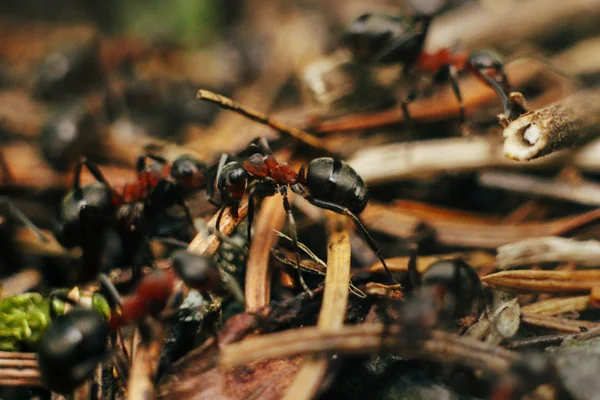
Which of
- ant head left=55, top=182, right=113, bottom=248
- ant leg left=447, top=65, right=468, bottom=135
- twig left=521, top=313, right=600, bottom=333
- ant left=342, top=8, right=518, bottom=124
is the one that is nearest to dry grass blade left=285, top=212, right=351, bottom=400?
twig left=521, top=313, right=600, bottom=333

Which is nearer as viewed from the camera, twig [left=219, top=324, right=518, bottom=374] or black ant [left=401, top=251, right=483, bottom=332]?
twig [left=219, top=324, right=518, bottom=374]

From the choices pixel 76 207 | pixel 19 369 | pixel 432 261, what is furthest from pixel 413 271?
pixel 76 207

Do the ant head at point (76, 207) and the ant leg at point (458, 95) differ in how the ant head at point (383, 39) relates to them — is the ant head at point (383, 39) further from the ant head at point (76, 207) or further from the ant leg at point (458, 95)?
the ant head at point (76, 207)

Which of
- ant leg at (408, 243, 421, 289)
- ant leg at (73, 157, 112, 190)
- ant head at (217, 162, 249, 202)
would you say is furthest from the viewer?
ant leg at (73, 157, 112, 190)

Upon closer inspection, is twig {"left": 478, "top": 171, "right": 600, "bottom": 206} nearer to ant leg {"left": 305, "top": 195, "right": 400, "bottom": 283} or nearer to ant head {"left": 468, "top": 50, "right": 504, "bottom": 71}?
ant head {"left": 468, "top": 50, "right": 504, "bottom": 71}

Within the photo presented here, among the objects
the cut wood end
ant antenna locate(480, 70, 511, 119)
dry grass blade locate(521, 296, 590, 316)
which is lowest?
dry grass blade locate(521, 296, 590, 316)

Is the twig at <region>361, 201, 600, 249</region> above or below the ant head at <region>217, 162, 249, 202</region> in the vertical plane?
below

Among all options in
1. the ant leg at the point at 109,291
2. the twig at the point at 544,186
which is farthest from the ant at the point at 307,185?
the twig at the point at 544,186
